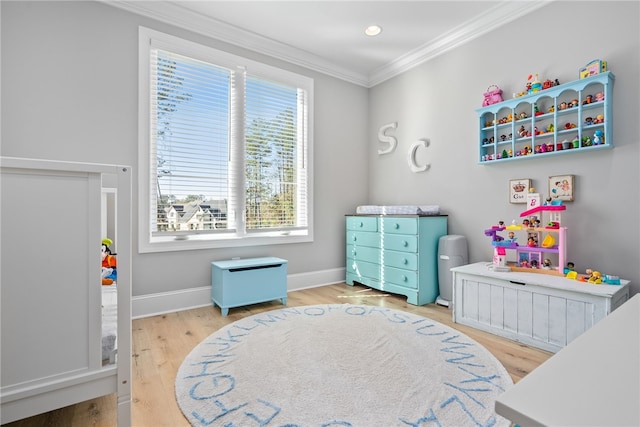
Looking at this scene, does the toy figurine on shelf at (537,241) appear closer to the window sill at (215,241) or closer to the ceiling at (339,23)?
the ceiling at (339,23)

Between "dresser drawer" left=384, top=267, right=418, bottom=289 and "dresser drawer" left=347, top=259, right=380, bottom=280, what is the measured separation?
145mm

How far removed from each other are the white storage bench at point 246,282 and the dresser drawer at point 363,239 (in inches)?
37.8

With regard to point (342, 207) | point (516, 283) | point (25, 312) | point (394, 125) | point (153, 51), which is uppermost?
point (153, 51)

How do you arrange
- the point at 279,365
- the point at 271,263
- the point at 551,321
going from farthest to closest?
the point at 271,263, the point at 551,321, the point at 279,365

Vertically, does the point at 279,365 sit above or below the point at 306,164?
below

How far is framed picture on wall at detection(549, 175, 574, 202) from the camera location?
7.41 feet

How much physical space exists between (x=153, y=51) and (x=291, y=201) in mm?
1799

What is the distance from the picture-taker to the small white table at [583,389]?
0.37 meters

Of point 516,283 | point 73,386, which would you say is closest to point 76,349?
point 73,386

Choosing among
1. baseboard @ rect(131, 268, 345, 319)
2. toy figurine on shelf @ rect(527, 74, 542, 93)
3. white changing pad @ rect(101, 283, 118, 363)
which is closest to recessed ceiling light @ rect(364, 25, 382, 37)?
toy figurine on shelf @ rect(527, 74, 542, 93)

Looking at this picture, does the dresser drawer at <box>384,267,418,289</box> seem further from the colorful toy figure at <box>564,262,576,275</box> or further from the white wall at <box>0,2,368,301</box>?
the white wall at <box>0,2,368,301</box>

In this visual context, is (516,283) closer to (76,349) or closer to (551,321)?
(551,321)

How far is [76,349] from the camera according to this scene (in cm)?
102

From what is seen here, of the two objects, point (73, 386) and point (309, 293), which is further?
point (309, 293)
